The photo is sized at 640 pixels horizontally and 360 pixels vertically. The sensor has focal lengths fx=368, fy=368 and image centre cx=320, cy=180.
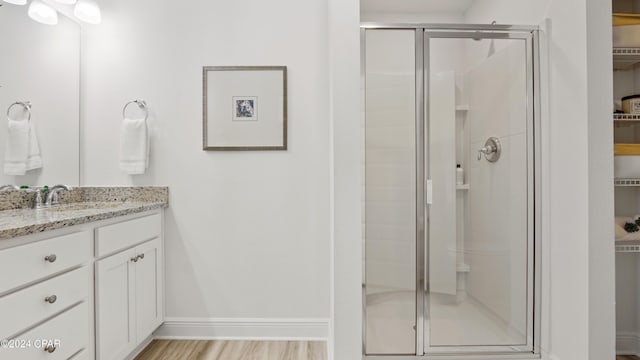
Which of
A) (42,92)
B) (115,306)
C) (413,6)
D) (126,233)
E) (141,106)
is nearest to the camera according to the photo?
(115,306)

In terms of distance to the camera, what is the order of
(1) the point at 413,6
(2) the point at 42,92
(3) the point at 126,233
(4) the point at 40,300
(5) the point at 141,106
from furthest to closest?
(1) the point at 413,6
(5) the point at 141,106
(2) the point at 42,92
(3) the point at 126,233
(4) the point at 40,300

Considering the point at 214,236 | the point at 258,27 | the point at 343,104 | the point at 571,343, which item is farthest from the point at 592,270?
the point at 258,27

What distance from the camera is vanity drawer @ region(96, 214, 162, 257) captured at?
178 cm

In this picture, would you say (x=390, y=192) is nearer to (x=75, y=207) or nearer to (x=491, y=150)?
(x=491, y=150)

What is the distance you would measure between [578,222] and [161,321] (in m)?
2.50

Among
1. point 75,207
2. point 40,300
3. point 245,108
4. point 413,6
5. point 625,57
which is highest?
point 413,6

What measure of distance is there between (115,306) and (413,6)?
2852mm

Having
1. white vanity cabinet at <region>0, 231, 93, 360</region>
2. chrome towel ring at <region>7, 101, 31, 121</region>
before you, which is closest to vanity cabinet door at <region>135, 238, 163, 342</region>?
white vanity cabinet at <region>0, 231, 93, 360</region>

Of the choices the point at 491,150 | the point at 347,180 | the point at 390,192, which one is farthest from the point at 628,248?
the point at 347,180

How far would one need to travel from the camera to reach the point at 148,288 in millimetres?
2242

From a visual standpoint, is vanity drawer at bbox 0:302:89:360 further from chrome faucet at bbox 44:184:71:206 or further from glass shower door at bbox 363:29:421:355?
glass shower door at bbox 363:29:421:355

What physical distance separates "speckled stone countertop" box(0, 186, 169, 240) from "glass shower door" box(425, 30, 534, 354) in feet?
5.63

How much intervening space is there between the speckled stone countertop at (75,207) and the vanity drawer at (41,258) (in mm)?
59

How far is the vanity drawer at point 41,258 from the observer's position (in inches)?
49.0
